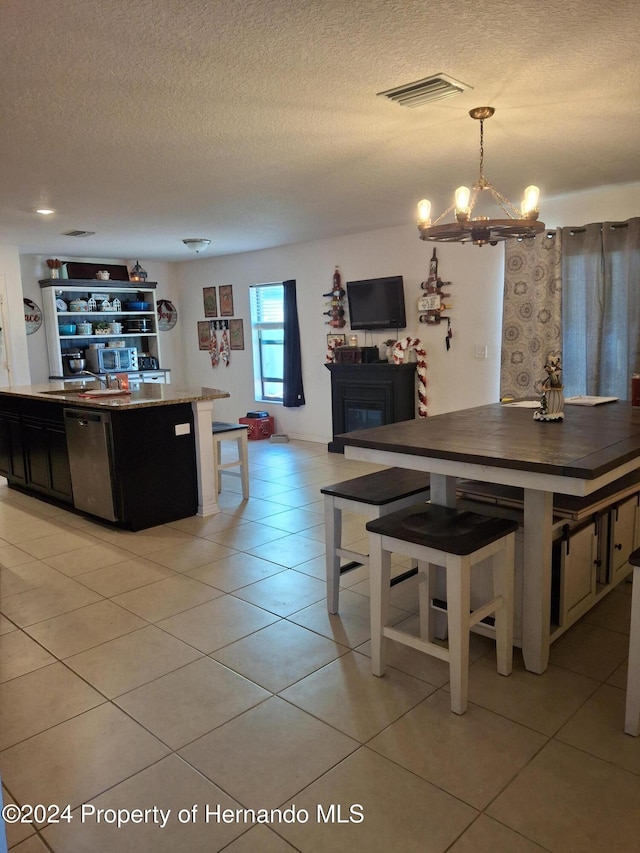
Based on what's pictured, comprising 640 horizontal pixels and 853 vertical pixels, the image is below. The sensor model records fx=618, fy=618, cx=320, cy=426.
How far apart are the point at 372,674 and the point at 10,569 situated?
235 centimetres

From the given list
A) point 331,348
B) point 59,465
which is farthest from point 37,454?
point 331,348

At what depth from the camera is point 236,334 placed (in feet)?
27.0

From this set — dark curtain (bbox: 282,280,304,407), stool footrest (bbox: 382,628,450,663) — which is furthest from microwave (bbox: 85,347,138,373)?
stool footrest (bbox: 382,628,450,663)

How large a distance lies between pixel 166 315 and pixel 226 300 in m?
1.12

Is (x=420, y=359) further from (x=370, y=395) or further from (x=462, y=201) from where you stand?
(x=462, y=201)

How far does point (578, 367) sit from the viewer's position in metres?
5.01

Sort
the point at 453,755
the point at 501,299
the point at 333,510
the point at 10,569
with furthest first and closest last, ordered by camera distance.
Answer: the point at 501,299 → the point at 10,569 → the point at 333,510 → the point at 453,755

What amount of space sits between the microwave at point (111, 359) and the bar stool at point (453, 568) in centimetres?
622

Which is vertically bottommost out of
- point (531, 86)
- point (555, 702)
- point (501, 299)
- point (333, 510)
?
point (555, 702)

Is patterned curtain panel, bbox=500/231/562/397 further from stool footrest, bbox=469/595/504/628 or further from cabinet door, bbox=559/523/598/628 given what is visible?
stool footrest, bbox=469/595/504/628

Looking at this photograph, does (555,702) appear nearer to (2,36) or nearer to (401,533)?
(401,533)

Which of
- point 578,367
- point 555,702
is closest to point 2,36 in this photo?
point 555,702

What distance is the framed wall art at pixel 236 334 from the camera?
321 inches

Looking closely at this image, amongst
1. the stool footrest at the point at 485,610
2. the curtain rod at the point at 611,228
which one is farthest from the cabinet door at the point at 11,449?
the curtain rod at the point at 611,228
